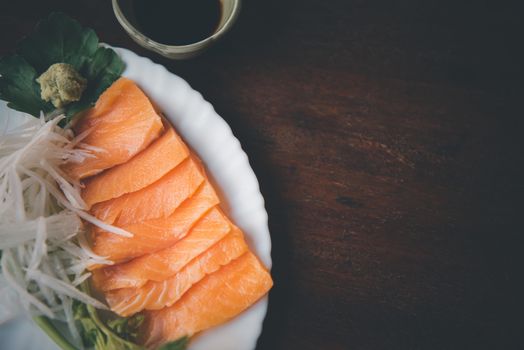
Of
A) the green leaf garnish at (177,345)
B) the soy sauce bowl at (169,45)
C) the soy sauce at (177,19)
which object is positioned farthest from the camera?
the soy sauce at (177,19)

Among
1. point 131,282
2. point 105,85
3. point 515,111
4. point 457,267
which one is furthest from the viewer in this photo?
point 515,111

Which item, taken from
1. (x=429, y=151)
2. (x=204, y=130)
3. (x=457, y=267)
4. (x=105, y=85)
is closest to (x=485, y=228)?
(x=457, y=267)

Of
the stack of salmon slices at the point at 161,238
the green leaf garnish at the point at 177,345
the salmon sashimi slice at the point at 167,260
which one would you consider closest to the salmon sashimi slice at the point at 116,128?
the stack of salmon slices at the point at 161,238

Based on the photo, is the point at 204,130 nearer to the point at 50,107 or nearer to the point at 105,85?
the point at 105,85

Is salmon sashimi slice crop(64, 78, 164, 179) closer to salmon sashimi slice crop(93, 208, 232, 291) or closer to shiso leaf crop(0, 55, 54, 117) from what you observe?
shiso leaf crop(0, 55, 54, 117)

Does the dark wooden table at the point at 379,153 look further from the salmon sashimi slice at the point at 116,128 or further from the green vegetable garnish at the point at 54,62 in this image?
the salmon sashimi slice at the point at 116,128
